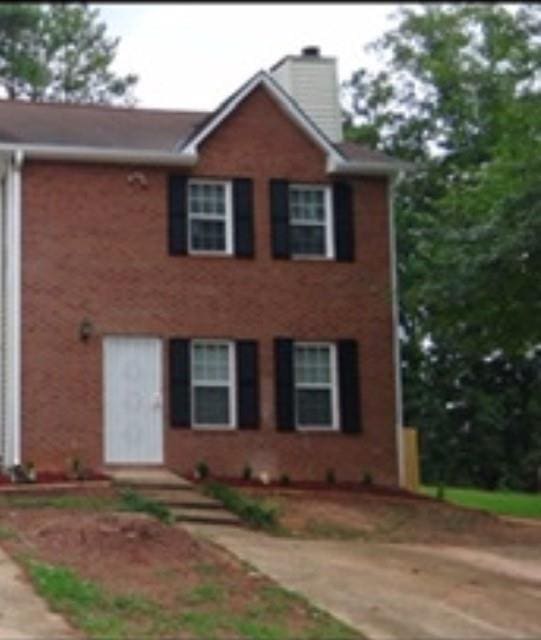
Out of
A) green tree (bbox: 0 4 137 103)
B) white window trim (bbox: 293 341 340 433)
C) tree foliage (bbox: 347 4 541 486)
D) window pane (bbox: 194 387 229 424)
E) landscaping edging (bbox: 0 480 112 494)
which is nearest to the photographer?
landscaping edging (bbox: 0 480 112 494)

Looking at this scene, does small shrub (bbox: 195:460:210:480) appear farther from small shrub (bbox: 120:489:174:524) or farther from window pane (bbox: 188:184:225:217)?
window pane (bbox: 188:184:225:217)

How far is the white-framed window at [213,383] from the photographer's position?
2239 cm

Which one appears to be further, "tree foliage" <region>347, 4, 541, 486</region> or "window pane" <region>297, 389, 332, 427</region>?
"tree foliage" <region>347, 4, 541, 486</region>

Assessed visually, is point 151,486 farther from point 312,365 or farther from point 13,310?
point 312,365

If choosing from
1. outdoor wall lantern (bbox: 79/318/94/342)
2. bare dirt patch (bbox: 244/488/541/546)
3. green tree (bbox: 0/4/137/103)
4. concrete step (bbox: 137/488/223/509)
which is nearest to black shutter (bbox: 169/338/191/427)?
outdoor wall lantern (bbox: 79/318/94/342)

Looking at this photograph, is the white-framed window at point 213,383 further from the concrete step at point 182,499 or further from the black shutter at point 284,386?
the concrete step at point 182,499

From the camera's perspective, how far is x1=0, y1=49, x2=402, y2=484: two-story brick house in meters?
21.8

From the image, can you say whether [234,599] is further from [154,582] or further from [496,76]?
[496,76]

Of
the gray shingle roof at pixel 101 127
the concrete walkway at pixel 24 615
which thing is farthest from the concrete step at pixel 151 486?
the concrete walkway at pixel 24 615

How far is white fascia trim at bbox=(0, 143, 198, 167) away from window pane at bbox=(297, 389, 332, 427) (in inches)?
173

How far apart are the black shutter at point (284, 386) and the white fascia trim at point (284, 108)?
3.49m

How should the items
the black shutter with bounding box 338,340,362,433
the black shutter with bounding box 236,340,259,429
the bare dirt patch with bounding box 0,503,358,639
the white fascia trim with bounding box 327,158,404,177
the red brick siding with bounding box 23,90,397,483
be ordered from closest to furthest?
the bare dirt patch with bounding box 0,503,358,639, the red brick siding with bounding box 23,90,397,483, the black shutter with bounding box 236,340,259,429, the black shutter with bounding box 338,340,362,433, the white fascia trim with bounding box 327,158,404,177

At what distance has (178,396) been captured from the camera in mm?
22125

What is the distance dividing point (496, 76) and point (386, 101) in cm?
622
